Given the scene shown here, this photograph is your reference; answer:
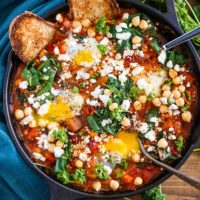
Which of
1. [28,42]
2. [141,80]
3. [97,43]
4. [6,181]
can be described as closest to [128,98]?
[141,80]

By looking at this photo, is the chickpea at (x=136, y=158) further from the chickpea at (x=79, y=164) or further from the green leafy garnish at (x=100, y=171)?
→ the chickpea at (x=79, y=164)

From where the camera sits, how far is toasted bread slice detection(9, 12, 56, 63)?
4.05 metres

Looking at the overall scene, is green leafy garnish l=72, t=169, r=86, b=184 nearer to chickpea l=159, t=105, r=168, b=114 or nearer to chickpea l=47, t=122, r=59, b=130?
chickpea l=47, t=122, r=59, b=130

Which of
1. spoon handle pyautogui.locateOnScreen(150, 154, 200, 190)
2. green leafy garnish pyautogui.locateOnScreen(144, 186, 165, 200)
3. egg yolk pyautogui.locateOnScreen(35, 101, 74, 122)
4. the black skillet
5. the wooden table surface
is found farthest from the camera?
the wooden table surface

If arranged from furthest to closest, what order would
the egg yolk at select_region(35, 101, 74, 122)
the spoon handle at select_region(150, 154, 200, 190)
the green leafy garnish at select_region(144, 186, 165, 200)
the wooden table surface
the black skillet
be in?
the wooden table surface < the green leafy garnish at select_region(144, 186, 165, 200) < the egg yolk at select_region(35, 101, 74, 122) < the black skillet < the spoon handle at select_region(150, 154, 200, 190)

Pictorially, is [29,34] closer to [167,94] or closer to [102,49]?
[102,49]

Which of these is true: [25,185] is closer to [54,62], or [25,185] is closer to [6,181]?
[6,181]

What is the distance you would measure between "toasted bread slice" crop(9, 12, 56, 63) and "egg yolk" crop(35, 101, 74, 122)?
40 centimetres

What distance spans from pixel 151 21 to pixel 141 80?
46cm

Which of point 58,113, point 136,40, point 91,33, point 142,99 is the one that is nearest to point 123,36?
point 136,40

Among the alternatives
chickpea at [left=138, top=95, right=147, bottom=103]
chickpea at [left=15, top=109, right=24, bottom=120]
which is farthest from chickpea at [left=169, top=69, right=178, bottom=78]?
chickpea at [left=15, top=109, right=24, bottom=120]

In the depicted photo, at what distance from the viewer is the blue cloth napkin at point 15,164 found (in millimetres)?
4145

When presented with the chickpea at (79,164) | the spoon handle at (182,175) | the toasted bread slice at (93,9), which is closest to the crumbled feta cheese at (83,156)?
the chickpea at (79,164)

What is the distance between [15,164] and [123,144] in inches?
31.4
